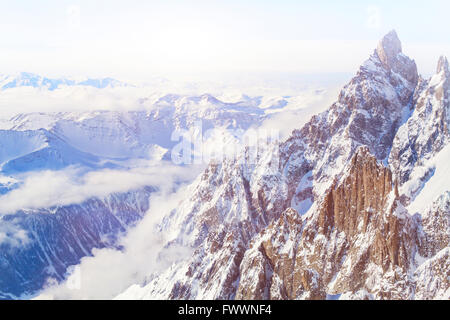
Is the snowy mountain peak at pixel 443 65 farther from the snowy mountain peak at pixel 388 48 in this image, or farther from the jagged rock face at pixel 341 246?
the jagged rock face at pixel 341 246

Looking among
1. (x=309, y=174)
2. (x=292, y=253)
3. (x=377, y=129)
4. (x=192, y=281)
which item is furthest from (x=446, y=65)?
(x=192, y=281)

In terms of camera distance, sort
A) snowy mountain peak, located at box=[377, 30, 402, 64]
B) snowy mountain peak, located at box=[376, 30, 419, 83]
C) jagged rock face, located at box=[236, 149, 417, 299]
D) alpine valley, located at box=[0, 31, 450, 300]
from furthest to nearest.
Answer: snowy mountain peak, located at box=[377, 30, 402, 64], snowy mountain peak, located at box=[376, 30, 419, 83], alpine valley, located at box=[0, 31, 450, 300], jagged rock face, located at box=[236, 149, 417, 299]

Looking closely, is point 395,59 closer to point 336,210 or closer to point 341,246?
point 336,210

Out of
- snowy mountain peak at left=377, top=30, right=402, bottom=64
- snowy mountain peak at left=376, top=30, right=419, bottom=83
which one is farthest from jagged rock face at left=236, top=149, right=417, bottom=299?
snowy mountain peak at left=377, top=30, right=402, bottom=64

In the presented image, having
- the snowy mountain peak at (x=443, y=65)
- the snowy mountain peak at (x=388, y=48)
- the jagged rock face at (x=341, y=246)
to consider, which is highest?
the snowy mountain peak at (x=388, y=48)

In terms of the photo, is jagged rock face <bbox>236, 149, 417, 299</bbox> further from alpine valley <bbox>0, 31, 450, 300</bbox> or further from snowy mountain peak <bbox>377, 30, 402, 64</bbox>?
snowy mountain peak <bbox>377, 30, 402, 64</bbox>

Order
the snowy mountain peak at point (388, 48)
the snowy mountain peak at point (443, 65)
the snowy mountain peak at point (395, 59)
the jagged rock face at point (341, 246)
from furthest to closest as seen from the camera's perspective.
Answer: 1. the snowy mountain peak at point (388, 48)
2. the snowy mountain peak at point (395, 59)
3. the snowy mountain peak at point (443, 65)
4. the jagged rock face at point (341, 246)

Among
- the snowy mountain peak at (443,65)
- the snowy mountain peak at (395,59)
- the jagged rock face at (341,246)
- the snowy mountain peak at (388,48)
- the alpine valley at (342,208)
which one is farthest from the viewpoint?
the snowy mountain peak at (388,48)

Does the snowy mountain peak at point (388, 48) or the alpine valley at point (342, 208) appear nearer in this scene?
the alpine valley at point (342, 208)

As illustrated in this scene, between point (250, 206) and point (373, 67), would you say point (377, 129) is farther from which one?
point (250, 206)

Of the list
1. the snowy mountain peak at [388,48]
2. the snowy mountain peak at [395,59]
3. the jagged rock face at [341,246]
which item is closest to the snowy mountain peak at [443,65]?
the snowy mountain peak at [395,59]

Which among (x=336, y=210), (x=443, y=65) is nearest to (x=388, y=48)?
(x=443, y=65)
